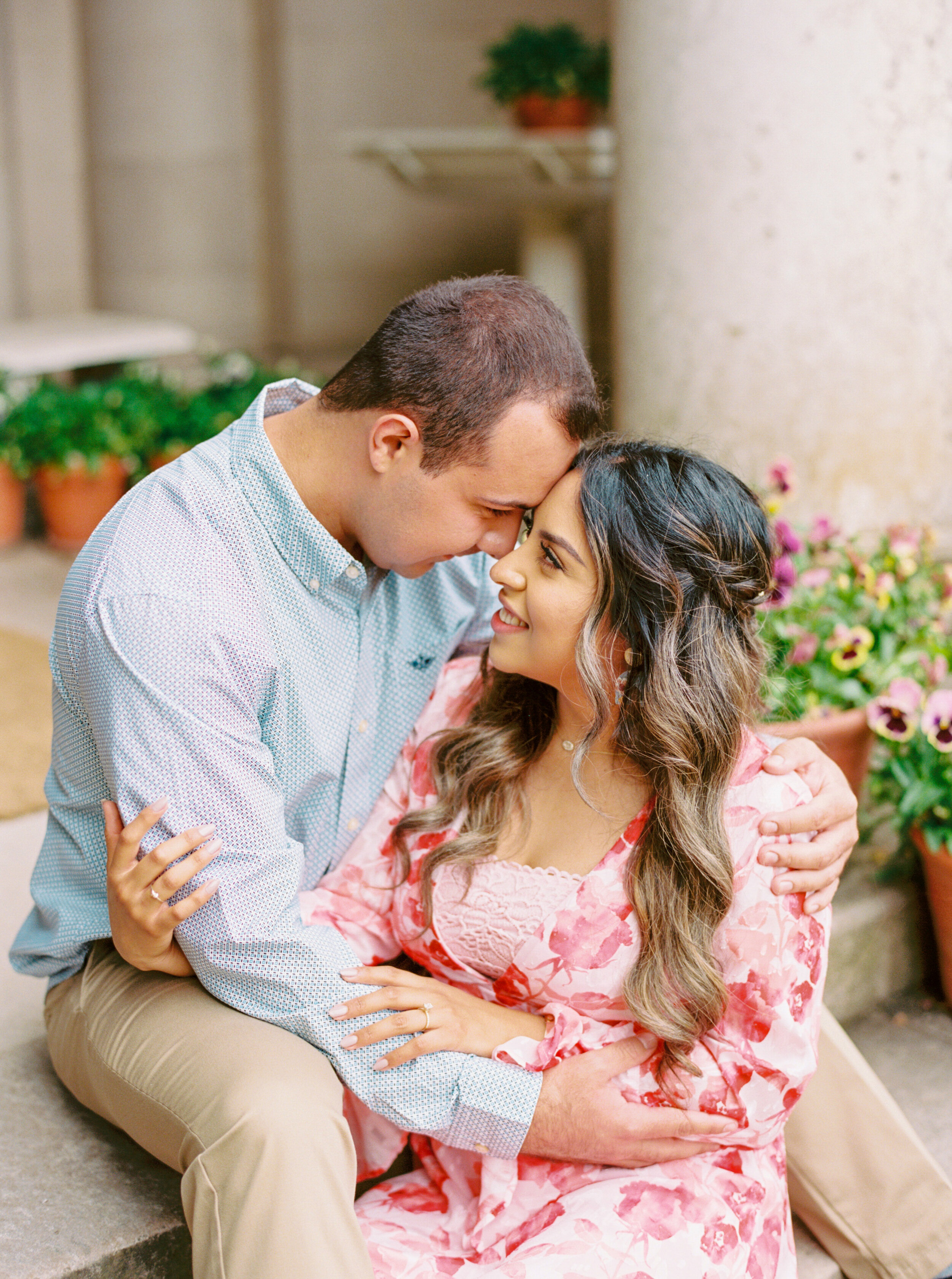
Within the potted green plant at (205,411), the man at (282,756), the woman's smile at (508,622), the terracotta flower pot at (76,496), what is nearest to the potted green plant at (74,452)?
the terracotta flower pot at (76,496)

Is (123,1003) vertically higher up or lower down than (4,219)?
lower down

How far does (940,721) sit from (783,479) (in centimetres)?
61

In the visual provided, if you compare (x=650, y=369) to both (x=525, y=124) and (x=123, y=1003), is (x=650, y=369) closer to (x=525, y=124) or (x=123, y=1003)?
(x=123, y=1003)

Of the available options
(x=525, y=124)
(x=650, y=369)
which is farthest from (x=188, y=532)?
(x=525, y=124)

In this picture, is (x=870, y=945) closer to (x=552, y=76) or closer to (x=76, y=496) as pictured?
A: (x=76, y=496)

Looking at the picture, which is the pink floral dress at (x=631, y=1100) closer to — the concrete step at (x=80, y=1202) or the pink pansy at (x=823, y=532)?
the concrete step at (x=80, y=1202)

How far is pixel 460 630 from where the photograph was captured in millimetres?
2195

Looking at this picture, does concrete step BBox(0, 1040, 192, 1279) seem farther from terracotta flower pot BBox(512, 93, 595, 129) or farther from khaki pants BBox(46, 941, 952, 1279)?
terracotta flower pot BBox(512, 93, 595, 129)

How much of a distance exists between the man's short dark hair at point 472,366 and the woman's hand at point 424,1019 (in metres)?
0.72

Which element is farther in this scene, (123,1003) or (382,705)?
(382,705)

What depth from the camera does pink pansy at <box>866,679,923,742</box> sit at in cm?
242

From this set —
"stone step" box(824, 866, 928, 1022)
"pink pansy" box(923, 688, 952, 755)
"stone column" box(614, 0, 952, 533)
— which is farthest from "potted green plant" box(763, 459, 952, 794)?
"stone column" box(614, 0, 952, 533)

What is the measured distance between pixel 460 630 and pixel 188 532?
59 cm

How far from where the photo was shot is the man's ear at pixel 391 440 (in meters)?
1.81
